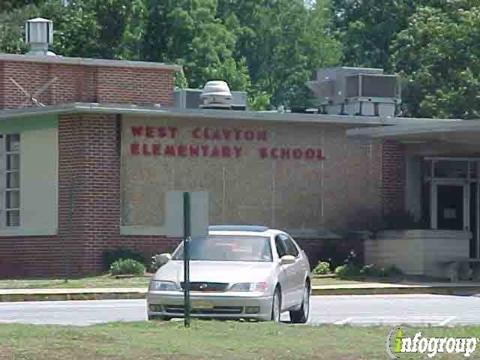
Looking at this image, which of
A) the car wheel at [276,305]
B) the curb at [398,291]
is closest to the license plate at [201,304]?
the car wheel at [276,305]

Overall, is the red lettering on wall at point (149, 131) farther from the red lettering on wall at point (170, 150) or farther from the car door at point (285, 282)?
the car door at point (285, 282)

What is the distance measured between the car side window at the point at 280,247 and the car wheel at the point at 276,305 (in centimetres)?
103

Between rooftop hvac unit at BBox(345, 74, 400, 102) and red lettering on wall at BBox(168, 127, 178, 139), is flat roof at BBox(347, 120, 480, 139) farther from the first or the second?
red lettering on wall at BBox(168, 127, 178, 139)

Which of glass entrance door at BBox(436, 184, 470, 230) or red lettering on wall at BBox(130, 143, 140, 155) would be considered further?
glass entrance door at BBox(436, 184, 470, 230)

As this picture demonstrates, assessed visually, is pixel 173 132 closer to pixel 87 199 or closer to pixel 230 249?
pixel 87 199

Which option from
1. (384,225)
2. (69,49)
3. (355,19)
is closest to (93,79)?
(384,225)

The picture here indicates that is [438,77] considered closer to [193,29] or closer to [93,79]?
[193,29]

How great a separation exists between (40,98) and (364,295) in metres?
11.4

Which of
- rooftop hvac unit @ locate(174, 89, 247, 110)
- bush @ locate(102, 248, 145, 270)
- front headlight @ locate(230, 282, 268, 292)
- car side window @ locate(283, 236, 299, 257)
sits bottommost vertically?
bush @ locate(102, 248, 145, 270)

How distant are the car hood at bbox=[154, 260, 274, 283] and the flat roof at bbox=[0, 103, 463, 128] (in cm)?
1370

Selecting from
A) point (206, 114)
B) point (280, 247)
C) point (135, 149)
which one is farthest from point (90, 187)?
point (280, 247)

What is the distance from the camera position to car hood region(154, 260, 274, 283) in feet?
73.0

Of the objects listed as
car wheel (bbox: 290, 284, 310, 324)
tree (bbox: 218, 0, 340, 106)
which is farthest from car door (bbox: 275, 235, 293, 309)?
tree (bbox: 218, 0, 340, 106)

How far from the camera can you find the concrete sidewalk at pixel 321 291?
3153cm
